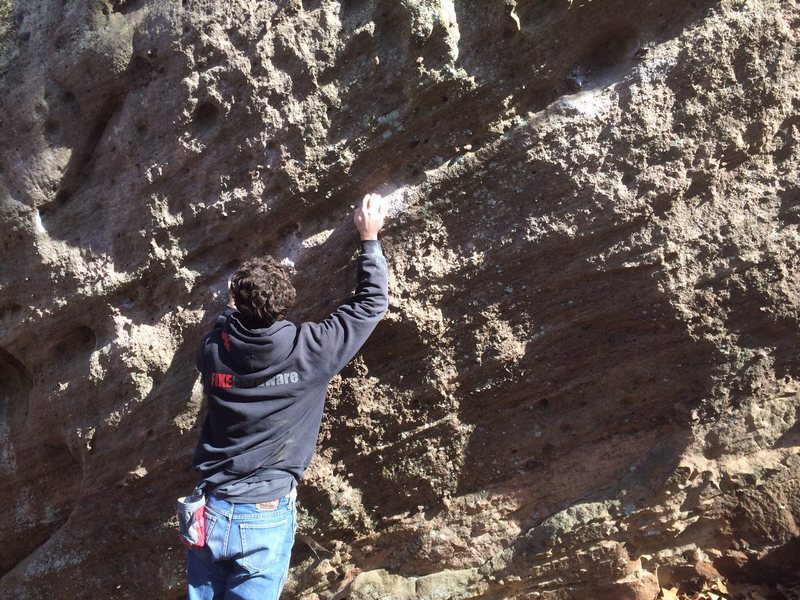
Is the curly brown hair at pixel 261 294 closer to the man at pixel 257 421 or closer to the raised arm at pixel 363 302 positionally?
the man at pixel 257 421

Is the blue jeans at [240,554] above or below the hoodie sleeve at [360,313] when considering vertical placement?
below

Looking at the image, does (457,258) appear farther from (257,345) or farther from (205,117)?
(205,117)

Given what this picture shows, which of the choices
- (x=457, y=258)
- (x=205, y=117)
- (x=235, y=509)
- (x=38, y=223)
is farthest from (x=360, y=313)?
(x=38, y=223)

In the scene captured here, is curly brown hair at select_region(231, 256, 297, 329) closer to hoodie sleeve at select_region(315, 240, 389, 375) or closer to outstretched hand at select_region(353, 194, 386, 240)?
hoodie sleeve at select_region(315, 240, 389, 375)

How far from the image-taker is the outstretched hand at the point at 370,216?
325 centimetres

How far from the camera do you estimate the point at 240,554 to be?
289 centimetres

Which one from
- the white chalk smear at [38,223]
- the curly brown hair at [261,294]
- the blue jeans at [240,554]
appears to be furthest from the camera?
the white chalk smear at [38,223]

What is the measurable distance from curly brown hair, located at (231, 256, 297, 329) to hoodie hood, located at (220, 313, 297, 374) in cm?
4

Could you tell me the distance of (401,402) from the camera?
3.51 m

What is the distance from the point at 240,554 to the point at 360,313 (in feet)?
3.47

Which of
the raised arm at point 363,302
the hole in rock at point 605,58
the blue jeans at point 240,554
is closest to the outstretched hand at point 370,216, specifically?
the raised arm at point 363,302

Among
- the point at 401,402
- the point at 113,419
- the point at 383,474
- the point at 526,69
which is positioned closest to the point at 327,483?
the point at 383,474

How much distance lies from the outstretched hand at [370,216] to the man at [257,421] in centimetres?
39

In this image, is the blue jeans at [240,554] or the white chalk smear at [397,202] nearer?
the blue jeans at [240,554]
